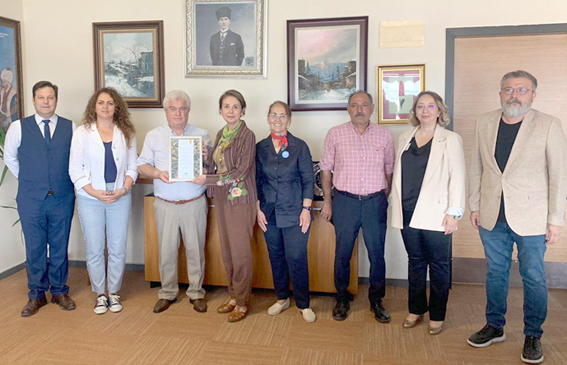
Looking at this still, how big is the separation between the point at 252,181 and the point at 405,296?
5.23 feet

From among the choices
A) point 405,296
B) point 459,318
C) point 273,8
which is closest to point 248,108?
point 273,8

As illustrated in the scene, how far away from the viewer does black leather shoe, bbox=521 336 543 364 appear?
8.50ft

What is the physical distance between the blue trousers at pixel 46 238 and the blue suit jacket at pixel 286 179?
4.96 feet

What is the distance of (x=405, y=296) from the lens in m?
3.68

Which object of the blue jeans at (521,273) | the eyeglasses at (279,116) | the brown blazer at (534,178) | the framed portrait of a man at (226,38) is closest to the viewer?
the brown blazer at (534,178)

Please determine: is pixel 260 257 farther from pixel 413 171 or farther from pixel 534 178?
pixel 534 178

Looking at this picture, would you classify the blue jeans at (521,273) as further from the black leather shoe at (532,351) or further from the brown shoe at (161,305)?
the brown shoe at (161,305)

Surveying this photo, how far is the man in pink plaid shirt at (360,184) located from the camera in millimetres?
3061

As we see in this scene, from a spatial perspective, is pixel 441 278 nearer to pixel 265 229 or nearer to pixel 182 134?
pixel 265 229

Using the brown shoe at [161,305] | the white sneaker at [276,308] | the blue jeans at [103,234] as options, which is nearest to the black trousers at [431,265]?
the white sneaker at [276,308]

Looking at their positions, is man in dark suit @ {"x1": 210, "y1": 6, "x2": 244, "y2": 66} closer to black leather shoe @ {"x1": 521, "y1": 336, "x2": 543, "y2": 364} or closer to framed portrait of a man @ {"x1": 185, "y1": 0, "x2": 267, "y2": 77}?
framed portrait of a man @ {"x1": 185, "y1": 0, "x2": 267, "y2": 77}

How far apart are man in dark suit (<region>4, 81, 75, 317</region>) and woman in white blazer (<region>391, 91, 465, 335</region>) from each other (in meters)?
2.34

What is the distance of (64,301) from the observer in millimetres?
3406

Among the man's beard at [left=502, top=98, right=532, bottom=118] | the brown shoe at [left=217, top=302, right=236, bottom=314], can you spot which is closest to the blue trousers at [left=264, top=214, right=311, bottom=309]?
the brown shoe at [left=217, top=302, right=236, bottom=314]
